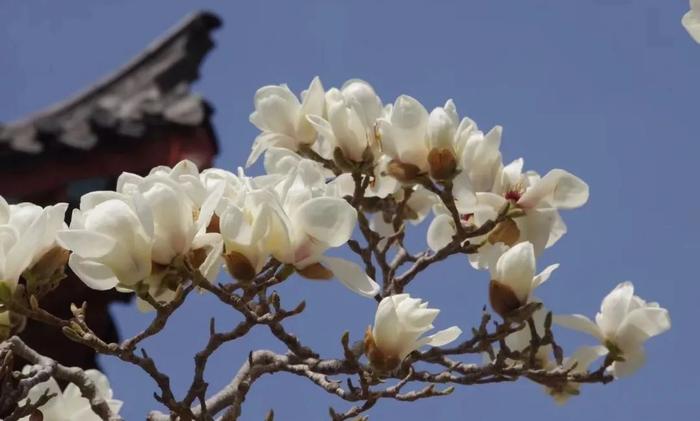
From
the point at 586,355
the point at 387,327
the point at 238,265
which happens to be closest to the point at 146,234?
the point at 238,265

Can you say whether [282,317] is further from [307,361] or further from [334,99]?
[334,99]

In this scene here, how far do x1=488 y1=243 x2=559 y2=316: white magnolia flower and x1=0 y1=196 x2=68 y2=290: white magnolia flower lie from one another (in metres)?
0.69

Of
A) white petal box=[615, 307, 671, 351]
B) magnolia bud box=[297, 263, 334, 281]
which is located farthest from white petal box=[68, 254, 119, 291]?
white petal box=[615, 307, 671, 351]

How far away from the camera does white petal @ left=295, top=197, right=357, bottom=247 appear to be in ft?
5.54

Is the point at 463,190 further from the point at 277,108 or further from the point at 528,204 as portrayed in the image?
the point at 277,108

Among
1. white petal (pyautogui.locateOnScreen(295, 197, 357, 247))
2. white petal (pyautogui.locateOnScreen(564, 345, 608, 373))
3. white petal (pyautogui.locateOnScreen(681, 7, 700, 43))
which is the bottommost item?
white petal (pyautogui.locateOnScreen(564, 345, 608, 373))

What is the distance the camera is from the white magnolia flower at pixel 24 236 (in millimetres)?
1709

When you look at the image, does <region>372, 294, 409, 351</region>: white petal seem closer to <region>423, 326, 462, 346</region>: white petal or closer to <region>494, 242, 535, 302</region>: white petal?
<region>423, 326, 462, 346</region>: white petal

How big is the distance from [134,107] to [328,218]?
326cm

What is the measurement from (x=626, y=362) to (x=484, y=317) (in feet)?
1.09

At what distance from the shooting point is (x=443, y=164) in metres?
1.99

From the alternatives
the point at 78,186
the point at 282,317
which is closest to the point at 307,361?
the point at 282,317

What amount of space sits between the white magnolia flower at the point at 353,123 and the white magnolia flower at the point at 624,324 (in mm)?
451

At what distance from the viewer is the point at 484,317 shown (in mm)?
1948
